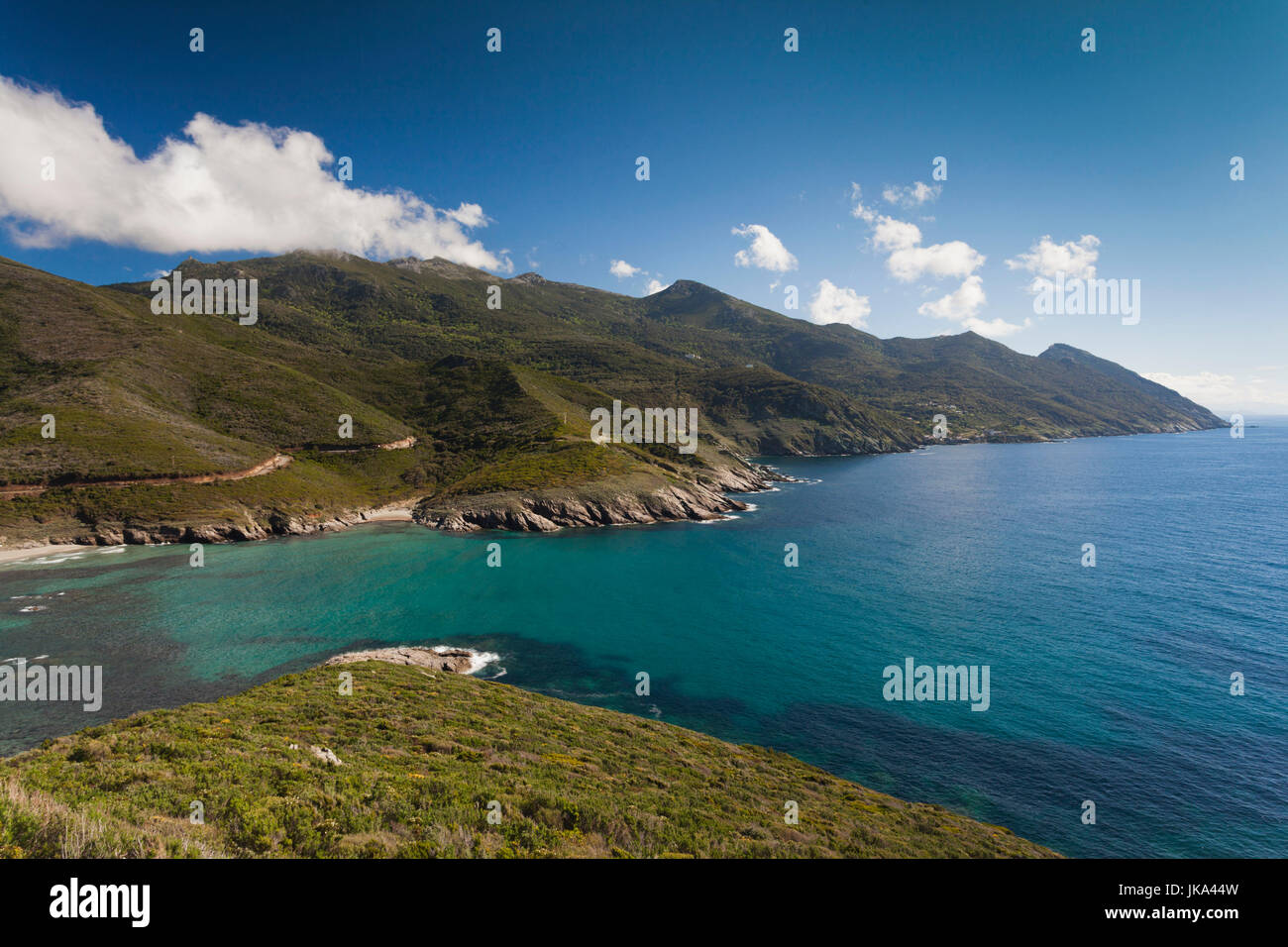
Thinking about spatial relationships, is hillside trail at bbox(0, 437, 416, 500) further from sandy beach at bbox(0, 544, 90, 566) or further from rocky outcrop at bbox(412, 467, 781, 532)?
rocky outcrop at bbox(412, 467, 781, 532)

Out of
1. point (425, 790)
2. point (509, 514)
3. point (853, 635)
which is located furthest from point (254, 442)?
point (853, 635)

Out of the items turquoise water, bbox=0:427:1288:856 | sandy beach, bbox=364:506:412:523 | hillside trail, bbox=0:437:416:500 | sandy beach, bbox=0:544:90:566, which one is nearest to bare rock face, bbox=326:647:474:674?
turquoise water, bbox=0:427:1288:856

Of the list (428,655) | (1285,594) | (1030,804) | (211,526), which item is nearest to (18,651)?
→ (428,655)

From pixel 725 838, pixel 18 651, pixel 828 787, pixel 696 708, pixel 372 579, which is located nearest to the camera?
pixel 725 838

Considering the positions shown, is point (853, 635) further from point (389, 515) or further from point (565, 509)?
point (389, 515)

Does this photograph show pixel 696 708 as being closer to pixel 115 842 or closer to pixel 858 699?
pixel 858 699

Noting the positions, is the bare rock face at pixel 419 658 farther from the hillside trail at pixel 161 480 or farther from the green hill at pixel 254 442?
the hillside trail at pixel 161 480
